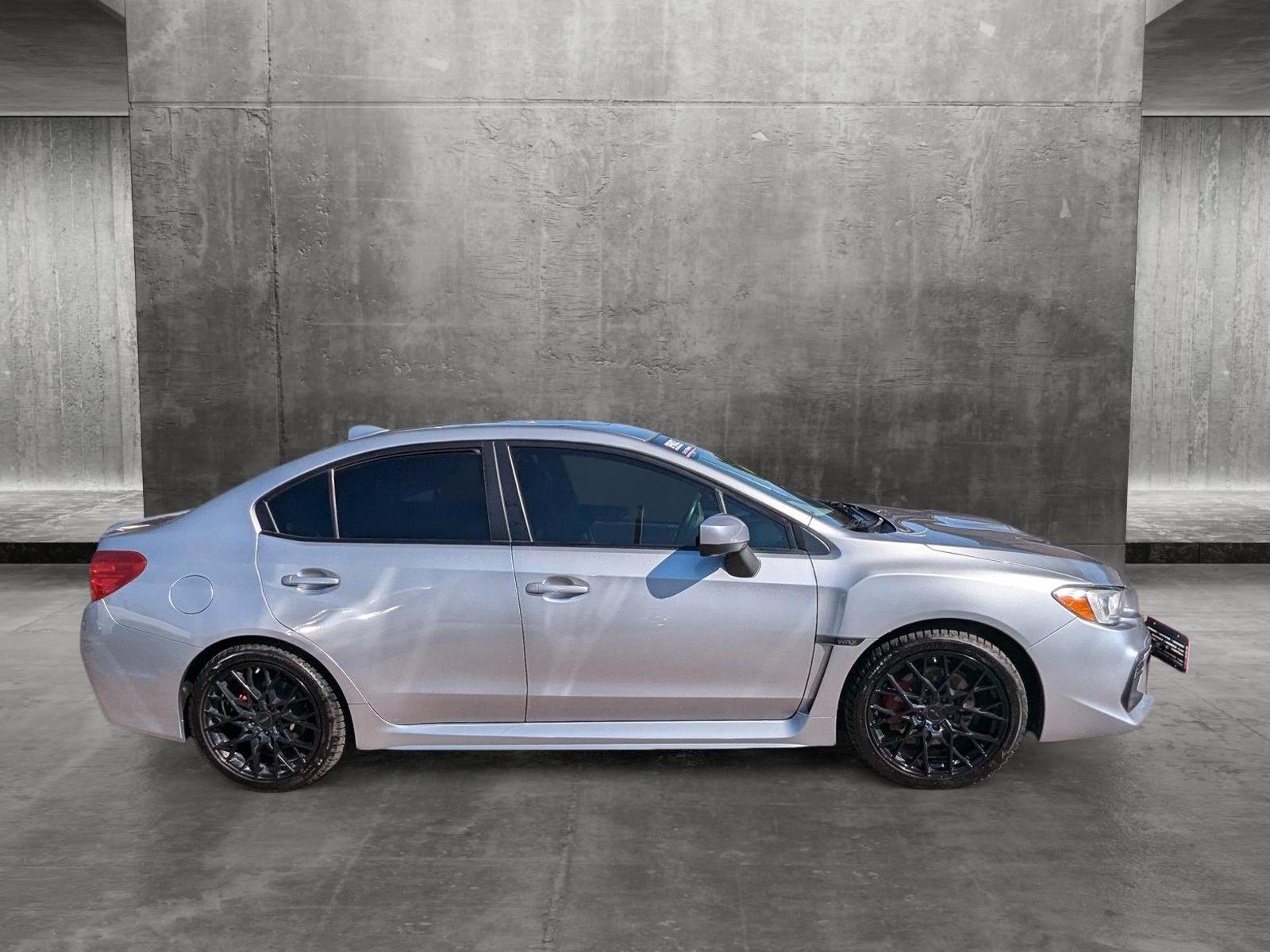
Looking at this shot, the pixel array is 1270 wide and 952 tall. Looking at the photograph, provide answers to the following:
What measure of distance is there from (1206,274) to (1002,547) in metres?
9.35

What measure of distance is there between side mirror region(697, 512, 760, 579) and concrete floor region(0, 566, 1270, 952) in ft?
2.95

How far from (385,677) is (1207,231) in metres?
11.2

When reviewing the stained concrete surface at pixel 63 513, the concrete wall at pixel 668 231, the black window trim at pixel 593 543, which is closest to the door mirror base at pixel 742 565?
the black window trim at pixel 593 543

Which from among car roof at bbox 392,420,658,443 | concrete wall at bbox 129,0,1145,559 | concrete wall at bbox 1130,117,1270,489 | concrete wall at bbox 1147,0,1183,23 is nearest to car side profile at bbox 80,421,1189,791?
car roof at bbox 392,420,658,443

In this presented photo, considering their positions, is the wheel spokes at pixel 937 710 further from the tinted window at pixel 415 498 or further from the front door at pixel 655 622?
the tinted window at pixel 415 498

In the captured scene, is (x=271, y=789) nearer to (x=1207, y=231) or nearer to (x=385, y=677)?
(x=385, y=677)

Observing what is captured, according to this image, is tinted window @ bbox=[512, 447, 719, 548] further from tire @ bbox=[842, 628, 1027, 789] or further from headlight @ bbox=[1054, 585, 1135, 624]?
headlight @ bbox=[1054, 585, 1135, 624]

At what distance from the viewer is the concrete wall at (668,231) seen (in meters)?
9.20

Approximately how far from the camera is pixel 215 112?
9.30 m

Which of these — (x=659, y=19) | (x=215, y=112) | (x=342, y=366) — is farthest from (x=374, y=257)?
(x=659, y=19)

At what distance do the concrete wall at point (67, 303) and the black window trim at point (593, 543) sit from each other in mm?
9769

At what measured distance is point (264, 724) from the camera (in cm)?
508

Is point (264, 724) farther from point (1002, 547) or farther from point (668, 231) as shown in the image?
point (668, 231)

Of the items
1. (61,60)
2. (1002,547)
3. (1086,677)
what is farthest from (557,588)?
(61,60)
